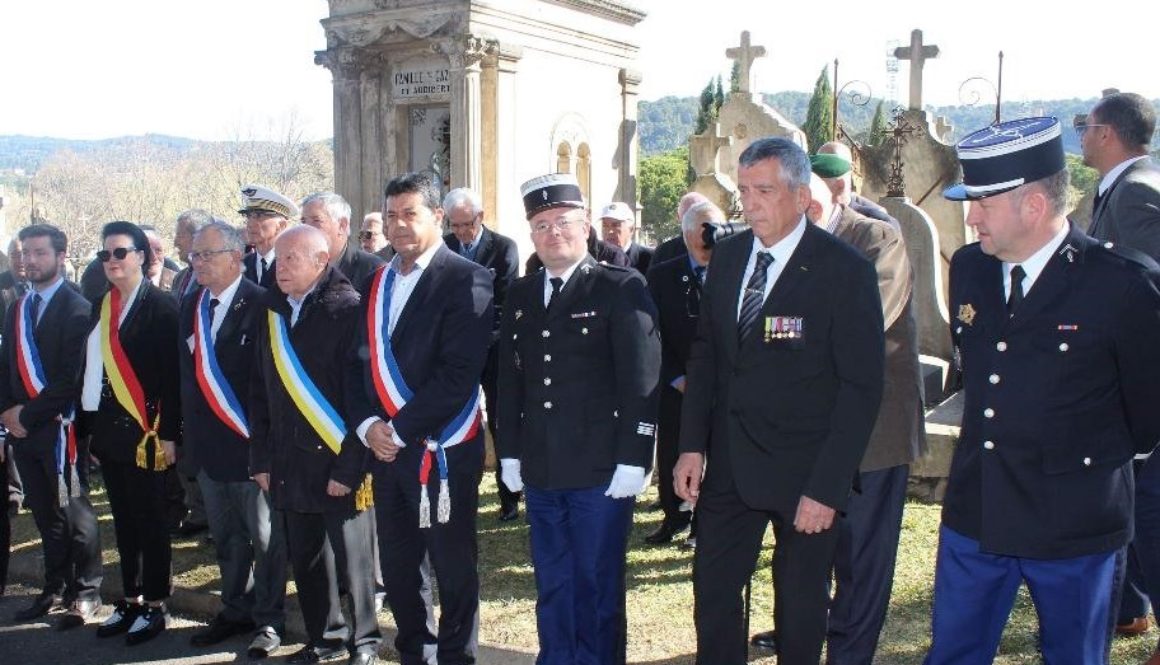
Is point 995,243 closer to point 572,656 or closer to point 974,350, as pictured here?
point 974,350

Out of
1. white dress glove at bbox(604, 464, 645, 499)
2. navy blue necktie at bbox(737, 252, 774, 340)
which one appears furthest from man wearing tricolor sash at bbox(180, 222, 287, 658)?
navy blue necktie at bbox(737, 252, 774, 340)

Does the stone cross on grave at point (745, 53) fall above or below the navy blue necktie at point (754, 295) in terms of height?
above

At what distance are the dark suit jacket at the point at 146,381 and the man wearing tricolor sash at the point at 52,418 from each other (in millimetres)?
271

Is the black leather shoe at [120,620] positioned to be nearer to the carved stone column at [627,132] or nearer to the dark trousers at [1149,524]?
the dark trousers at [1149,524]

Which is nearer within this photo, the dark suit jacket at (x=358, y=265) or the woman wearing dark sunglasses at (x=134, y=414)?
the woman wearing dark sunglasses at (x=134, y=414)

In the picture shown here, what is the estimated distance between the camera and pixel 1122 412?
3.30 meters

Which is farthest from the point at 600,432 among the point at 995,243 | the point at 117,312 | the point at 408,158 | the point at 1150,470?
the point at 408,158

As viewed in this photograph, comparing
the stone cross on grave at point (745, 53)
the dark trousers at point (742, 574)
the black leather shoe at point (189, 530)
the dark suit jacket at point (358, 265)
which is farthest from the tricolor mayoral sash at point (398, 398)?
the stone cross on grave at point (745, 53)

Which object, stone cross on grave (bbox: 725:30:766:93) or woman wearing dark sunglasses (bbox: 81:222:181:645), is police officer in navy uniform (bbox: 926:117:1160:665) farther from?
stone cross on grave (bbox: 725:30:766:93)

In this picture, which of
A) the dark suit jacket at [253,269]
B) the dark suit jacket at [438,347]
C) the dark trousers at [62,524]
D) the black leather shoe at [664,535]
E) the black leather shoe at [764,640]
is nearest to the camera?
the dark suit jacket at [438,347]

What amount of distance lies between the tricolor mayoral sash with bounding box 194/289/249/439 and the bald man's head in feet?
2.21

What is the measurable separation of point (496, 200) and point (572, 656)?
788 centimetres

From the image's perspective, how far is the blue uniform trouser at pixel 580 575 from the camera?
173 inches

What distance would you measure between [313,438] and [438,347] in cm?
76
